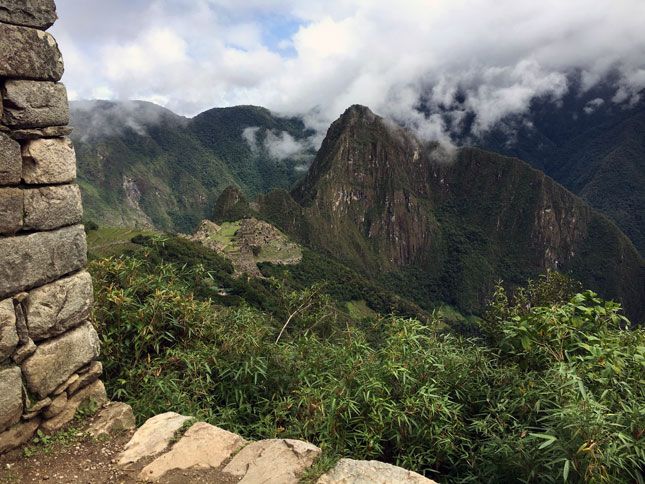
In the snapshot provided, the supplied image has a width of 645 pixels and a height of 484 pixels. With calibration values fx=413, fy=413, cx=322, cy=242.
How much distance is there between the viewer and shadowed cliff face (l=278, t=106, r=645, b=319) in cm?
15225

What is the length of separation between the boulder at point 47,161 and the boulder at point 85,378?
208 cm

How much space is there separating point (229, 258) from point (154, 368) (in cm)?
7050

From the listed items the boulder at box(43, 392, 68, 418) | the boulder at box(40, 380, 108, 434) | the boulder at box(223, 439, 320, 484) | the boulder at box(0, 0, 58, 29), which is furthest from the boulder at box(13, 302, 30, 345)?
the boulder at box(0, 0, 58, 29)

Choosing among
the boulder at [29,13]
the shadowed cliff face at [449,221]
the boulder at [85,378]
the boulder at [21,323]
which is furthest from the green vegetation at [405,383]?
the shadowed cliff face at [449,221]

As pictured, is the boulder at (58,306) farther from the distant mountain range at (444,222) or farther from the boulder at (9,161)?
the distant mountain range at (444,222)

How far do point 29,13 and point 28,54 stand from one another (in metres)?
0.38

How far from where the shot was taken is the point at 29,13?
3.89 meters

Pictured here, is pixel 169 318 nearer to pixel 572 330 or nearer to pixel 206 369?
pixel 206 369

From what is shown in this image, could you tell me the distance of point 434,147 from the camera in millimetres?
192250

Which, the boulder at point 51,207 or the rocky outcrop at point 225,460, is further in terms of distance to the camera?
the boulder at point 51,207

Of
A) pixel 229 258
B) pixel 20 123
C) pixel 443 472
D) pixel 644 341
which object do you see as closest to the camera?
pixel 20 123

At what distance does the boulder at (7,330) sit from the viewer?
3734 mm

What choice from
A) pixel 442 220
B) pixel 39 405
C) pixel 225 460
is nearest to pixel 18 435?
pixel 39 405

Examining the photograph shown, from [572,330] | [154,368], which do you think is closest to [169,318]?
[154,368]
